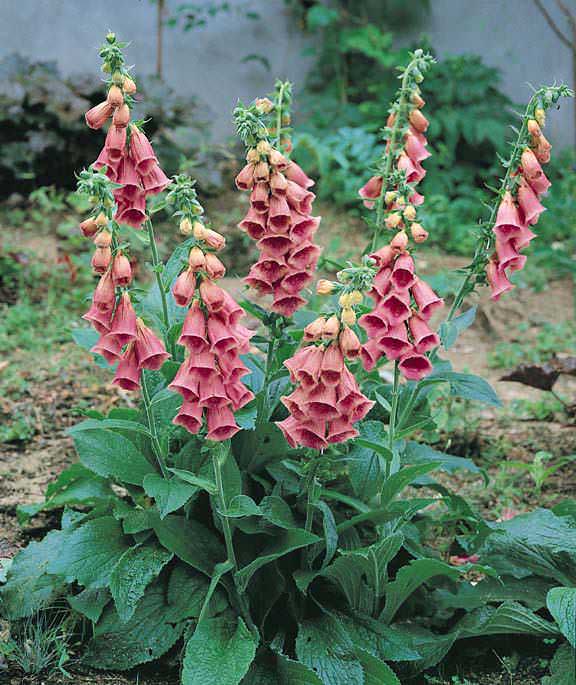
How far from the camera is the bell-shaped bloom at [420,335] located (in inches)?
78.4

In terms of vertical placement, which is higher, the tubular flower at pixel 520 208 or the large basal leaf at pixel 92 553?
the tubular flower at pixel 520 208

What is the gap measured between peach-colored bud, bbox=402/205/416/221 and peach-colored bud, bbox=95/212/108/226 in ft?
2.27

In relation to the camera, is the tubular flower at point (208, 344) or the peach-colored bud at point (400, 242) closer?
the tubular flower at point (208, 344)

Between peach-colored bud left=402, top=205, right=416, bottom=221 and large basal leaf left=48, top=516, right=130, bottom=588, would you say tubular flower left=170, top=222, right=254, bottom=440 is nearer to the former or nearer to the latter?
peach-colored bud left=402, top=205, right=416, bottom=221

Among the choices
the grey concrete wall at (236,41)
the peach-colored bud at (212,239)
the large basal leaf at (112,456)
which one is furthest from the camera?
the grey concrete wall at (236,41)

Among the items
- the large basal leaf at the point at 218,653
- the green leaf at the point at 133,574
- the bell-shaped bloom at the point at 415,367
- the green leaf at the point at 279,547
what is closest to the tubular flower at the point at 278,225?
the bell-shaped bloom at the point at 415,367

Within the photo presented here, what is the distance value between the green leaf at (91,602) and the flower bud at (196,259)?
3.55 feet

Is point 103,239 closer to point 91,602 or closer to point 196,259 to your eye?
point 196,259

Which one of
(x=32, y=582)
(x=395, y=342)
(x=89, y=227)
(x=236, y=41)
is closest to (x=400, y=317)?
(x=395, y=342)

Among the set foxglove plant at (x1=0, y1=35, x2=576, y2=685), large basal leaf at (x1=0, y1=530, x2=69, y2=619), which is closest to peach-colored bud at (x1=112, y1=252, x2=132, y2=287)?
foxglove plant at (x1=0, y1=35, x2=576, y2=685)

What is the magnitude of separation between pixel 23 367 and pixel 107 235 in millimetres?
2397

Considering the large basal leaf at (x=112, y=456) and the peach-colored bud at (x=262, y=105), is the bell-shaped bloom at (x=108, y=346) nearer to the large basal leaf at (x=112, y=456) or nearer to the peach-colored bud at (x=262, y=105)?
the large basal leaf at (x=112, y=456)

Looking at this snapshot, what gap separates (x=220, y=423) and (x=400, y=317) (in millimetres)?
484

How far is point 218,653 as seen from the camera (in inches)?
82.0
